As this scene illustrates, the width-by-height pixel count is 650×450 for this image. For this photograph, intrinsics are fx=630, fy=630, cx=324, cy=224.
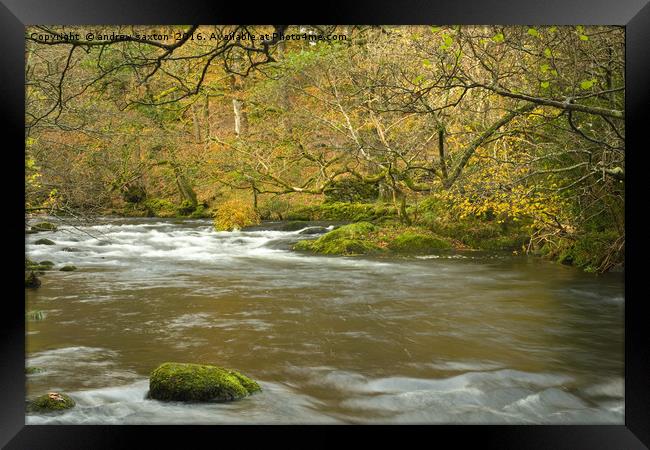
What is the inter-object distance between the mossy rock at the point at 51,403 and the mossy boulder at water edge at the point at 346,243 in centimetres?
1103

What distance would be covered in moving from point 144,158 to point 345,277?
45.9 feet

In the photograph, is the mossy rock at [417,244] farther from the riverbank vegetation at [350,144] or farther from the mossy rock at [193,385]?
the mossy rock at [193,385]

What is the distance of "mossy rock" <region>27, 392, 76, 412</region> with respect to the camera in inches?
199

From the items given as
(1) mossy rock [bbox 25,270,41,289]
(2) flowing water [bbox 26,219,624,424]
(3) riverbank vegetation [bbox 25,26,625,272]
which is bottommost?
(2) flowing water [bbox 26,219,624,424]

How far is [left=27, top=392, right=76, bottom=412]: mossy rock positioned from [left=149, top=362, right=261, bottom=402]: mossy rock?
683 mm

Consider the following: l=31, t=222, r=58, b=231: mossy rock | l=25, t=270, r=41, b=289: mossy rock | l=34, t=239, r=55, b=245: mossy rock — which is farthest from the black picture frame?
l=34, t=239, r=55, b=245: mossy rock

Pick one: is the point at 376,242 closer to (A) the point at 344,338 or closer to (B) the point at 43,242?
(A) the point at 344,338

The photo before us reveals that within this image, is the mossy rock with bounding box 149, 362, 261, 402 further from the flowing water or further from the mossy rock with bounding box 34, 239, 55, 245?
the mossy rock with bounding box 34, 239, 55, 245

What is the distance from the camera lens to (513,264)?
13.9m

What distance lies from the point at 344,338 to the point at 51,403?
395 cm
